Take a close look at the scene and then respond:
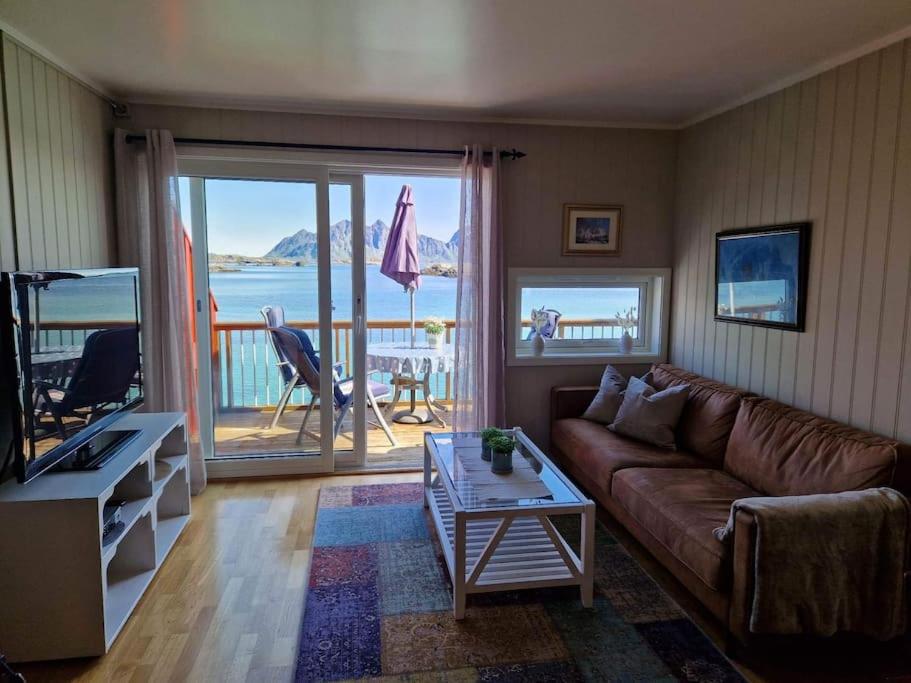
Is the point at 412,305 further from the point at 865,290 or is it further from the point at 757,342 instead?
the point at 865,290

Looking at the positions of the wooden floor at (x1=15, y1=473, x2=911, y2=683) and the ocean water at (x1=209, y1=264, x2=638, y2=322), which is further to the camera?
the ocean water at (x1=209, y1=264, x2=638, y2=322)

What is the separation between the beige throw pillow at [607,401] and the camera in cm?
379

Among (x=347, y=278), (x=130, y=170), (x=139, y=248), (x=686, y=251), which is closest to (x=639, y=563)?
(x=686, y=251)

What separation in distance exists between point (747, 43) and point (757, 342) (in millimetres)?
1587

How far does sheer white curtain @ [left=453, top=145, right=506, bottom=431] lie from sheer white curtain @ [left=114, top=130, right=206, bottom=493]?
1.75 meters

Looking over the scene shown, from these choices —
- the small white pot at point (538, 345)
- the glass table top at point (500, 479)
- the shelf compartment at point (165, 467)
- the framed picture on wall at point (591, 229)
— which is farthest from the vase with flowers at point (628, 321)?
the shelf compartment at point (165, 467)

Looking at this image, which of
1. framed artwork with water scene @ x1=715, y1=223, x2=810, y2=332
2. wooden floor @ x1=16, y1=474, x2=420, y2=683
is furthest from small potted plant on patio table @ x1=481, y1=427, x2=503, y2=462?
framed artwork with water scene @ x1=715, y1=223, x2=810, y2=332

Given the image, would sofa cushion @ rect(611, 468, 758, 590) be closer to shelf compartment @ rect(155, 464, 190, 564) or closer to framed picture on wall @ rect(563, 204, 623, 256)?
framed picture on wall @ rect(563, 204, 623, 256)

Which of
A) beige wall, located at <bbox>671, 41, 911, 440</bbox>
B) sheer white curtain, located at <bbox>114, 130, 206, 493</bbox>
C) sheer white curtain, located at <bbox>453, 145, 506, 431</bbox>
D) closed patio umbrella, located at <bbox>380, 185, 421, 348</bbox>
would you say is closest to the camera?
beige wall, located at <bbox>671, 41, 911, 440</bbox>

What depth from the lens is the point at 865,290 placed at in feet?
8.72

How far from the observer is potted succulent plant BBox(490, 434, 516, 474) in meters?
2.80

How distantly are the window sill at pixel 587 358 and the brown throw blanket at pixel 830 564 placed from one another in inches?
85.4

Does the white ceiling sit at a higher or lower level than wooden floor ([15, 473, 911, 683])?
higher

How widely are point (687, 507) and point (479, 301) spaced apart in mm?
1912
